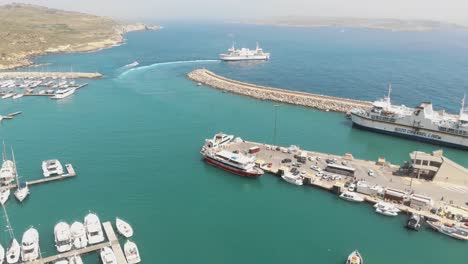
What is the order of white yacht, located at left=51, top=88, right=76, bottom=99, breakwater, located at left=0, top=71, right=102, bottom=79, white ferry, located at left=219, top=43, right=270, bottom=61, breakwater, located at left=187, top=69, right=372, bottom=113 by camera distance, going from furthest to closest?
white ferry, located at left=219, top=43, right=270, bottom=61 < breakwater, located at left=0, top=71, right=102, bottom=79 < white yacht, located at left=51, top=88, right=76, bottom=99 < breakwater, located at left=187, top=69, right=372, bottom=113

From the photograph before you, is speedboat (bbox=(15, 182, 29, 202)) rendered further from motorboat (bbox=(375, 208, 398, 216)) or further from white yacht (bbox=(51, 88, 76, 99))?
white yacht (bbox=(51, 88, 76, 99))

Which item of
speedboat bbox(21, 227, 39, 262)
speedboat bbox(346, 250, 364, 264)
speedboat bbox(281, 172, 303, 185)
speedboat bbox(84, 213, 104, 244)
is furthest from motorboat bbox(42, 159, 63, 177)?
speedboat bbox(346, 250, 364, 264)

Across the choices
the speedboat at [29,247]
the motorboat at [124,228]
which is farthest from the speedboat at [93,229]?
the speedboat at [29,247]

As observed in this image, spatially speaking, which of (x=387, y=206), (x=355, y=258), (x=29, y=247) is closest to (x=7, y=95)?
(x=29, y=247)

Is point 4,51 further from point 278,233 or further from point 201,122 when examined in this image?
point 278,233

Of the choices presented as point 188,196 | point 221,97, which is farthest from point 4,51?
point 188,196

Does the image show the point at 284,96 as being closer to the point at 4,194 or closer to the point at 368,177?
the point at 368,177
